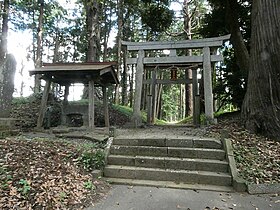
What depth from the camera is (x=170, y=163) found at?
191 inches

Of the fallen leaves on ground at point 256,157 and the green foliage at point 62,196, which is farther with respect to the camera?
the fallen leaves on ground at point 256,157

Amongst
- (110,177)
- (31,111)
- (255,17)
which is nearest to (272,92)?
(255,17)

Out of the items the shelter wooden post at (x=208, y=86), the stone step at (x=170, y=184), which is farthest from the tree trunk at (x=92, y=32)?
A: the stone step at (x=170, y=184)

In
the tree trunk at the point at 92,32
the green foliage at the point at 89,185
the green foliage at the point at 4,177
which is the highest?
the tree trunk at the point at 92,32

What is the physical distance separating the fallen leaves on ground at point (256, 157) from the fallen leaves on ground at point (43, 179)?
8.89 feet

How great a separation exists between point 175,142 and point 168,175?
1.02 metres

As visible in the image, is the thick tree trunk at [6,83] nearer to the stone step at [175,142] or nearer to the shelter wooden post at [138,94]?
the stone step at [175,142]

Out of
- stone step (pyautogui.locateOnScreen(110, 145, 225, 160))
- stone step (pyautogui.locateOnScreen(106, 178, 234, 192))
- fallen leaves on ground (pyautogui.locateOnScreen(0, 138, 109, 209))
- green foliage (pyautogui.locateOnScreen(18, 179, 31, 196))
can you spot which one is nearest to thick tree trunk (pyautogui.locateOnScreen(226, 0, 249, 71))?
stone step (pyautogui.locateOnScreen(110, 145, 225, 160))

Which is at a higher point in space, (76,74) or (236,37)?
(236,37)

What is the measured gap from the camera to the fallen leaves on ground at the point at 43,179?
3.29m

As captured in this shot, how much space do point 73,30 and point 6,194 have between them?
21484 millimetres

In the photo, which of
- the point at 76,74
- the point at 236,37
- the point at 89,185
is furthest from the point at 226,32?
the point at 89,185

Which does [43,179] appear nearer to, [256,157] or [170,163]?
[170,163]

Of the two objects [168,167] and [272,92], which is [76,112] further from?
[272,92]
